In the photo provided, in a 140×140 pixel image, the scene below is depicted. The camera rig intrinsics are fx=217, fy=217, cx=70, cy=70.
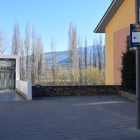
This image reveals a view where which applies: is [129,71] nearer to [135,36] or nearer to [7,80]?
[135,36]

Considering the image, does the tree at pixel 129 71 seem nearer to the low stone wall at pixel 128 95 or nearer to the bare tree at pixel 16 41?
the low stone wall at pixel 128 95

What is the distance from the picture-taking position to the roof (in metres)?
19.6

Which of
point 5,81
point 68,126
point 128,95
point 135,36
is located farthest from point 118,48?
point 68,126

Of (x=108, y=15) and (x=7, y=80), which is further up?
(x=108, y=15)

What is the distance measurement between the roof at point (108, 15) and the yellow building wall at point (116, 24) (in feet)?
0.94

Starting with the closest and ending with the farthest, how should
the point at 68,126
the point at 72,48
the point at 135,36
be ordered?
the point at 135,36
the point at 68,126
the point at 72,48

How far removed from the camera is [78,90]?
15.6 meters

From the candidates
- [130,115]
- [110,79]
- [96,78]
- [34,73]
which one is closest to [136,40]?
[130,115]

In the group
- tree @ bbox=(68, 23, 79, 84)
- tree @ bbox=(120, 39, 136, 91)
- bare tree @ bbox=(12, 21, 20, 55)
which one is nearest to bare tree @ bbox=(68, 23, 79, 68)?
tree @ bbox=(68, 23, 79, 84)

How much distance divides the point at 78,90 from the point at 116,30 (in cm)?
824

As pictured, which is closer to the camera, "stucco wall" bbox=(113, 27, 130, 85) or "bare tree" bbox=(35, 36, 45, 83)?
"stucco wall" bbox=(113, 27, 130, 85)

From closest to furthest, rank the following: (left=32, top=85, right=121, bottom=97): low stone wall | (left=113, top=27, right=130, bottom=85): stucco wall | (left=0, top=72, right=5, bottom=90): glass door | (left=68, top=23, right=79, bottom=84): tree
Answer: (left=32, top=85, right=121, bottom=97): low stone wall
(left=113, top=27, right=130, bottom=85): stucco wall
(left=0, top=72, right=5, bottom=90): glass door
(left=68, top=23, right=79, bottom=84): tree

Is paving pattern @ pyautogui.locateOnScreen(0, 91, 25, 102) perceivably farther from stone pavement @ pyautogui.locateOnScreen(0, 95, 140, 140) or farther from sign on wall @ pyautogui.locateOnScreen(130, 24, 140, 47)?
sign on wall @ pyautogui.locateOnScreen(130, 24, 140, 47)

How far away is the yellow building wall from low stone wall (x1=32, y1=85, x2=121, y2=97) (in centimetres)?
508
